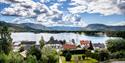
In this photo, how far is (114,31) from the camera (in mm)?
4324

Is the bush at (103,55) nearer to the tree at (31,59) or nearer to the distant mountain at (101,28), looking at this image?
the distant mountain at (101,28)

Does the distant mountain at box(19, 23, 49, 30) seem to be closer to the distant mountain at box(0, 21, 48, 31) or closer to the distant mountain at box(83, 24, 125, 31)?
the distant mountain at box(0, 21, 48, 31)

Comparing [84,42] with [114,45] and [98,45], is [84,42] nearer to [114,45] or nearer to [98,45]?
[98,45]

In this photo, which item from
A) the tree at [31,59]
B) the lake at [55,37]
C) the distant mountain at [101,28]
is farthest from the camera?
the distant mountain at [101,28]

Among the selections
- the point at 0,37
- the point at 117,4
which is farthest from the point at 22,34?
the point at 117,4

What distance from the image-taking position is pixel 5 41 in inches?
162

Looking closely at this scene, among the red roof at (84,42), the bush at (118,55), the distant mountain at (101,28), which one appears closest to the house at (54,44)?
the red roof at (84,42)

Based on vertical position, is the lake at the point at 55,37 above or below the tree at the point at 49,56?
above

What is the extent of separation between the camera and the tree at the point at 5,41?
13.4ft

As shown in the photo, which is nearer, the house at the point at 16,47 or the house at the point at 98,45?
the house at the point at 16,47

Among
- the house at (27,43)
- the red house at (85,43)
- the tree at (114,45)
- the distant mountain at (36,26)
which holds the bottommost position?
the tree at (114,45)

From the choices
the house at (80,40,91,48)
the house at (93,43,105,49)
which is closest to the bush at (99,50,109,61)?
the house at (93,43,105,49)

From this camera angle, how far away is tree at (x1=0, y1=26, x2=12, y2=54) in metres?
4.07

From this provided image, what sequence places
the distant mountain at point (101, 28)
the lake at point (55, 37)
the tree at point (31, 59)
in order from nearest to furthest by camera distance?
the tree at point (31, 59)
the lake at point (55, 37)
the distant mountain at point (101, 28)
